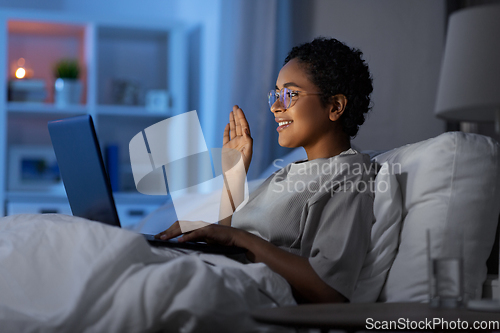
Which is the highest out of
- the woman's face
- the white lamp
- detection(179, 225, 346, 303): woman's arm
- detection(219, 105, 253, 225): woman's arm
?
the white lamp

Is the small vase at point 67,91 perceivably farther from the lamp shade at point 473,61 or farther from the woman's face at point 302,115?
the lamp shade at point 473,61

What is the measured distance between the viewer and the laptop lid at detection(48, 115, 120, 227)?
1.13 metres

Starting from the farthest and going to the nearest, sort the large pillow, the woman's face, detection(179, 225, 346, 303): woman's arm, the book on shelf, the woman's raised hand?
1. the book on shelf
2. the woman's raised hand
3. the woman's face
4. the large pillow
5. detection(179, 225, 346, 303): woman's arm

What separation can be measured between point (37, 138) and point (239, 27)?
1436mm

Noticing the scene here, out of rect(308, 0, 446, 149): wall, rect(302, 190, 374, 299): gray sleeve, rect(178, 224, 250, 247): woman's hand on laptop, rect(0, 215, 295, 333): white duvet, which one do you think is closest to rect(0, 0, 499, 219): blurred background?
rect(308, 0, 446, 149): wall

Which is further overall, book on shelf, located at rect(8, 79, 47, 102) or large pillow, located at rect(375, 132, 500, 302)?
book on shelf, located at rect(8, 79, 47, 102)

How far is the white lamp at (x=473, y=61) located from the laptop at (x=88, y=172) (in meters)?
0.67

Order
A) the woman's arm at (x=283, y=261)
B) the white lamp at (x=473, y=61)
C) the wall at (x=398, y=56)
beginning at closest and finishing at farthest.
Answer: the woman's arm at (x=283, y=261) < the white lamp at (x=473, y=61) < the wall at (x=398, y=56)

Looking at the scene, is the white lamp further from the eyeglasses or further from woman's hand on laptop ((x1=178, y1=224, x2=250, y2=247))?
woman's hand on laptop ((x1=178, y1=224, x2=250, y2=247))

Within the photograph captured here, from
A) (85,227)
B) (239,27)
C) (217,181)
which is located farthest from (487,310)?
(239,27)

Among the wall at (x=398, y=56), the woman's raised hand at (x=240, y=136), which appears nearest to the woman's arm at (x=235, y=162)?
the woman's raised hand at (x=240, y=136)

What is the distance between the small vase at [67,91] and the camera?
3086 millimetres

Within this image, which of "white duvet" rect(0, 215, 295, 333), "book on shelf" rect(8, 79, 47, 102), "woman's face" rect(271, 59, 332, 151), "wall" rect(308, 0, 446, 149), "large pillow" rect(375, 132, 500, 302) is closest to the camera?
"white duvet" rect(0, 215, 295, 333)

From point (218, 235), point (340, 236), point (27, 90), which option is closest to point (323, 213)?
point (340, 236)
